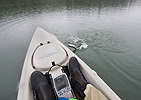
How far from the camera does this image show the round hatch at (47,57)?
2.28m

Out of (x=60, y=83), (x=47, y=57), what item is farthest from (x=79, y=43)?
(x=60, y=83)

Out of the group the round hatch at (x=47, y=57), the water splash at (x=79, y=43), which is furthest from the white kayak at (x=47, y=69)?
the water splash at (x=79, y=43)

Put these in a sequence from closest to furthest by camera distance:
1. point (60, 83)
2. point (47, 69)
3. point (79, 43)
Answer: point (60, 83), point (47, 69), point (79, 43)

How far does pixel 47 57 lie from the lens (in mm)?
2512

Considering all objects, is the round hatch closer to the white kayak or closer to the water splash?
the white kayak

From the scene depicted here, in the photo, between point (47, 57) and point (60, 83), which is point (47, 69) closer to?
point (47, 57)

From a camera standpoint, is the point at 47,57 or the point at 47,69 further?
the point at 47,57

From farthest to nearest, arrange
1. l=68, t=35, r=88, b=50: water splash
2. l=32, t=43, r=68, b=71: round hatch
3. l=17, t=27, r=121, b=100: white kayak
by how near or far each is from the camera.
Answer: l=68, t=35, r=88, b=50: water splash
l=32, t=43, r=68, b=71: round hatch
l=17, t=27, r=121, b=100: white kayak

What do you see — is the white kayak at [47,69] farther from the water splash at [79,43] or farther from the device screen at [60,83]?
the water splash at [79,43]

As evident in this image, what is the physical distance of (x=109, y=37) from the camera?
514 cm

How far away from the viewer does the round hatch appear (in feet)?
7.48

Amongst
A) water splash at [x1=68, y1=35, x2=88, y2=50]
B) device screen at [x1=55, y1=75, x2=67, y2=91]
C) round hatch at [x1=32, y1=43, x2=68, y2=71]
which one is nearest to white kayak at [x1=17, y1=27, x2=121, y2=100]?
round hatch at [x1=32, y1=43, x2=68, y2=71]

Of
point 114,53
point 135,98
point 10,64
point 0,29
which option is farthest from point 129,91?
point 0,29

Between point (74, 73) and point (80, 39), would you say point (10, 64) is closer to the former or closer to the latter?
point (74, 73)
